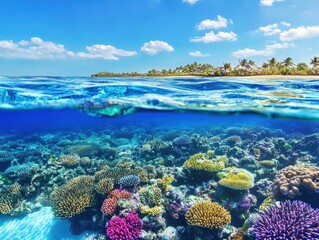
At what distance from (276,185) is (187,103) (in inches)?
312

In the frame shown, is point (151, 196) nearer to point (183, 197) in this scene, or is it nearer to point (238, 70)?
point (183, 197)

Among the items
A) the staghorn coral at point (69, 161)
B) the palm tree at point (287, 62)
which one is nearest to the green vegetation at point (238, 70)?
the palm tree at point (287, 62)

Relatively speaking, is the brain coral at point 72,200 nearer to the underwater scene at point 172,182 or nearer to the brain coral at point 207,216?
the underwater scene at point 172,182

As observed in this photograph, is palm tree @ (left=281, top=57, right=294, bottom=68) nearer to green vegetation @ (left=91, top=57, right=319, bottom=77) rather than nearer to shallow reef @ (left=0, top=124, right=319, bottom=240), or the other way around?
green vegetation @ (left=91, top=57, right=319, bottom=77)

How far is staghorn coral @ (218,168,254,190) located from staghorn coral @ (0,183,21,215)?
8.29 meters

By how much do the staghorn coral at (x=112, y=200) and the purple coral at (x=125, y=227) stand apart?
0.57m

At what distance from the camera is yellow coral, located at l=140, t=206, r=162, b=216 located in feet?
25.6

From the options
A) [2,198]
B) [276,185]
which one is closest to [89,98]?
[2,198]

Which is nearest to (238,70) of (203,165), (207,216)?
(203,165)

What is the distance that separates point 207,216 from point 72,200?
4684 mm

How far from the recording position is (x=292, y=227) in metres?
5.84

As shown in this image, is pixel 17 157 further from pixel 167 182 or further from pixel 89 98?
pixel 167 182

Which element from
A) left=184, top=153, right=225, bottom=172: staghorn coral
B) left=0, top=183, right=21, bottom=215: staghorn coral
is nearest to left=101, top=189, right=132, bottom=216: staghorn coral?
left=184, top=153, right=225, bottom=172: staghorn coral

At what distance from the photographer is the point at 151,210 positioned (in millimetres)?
7875
